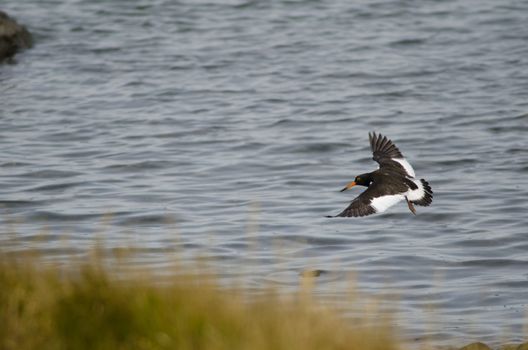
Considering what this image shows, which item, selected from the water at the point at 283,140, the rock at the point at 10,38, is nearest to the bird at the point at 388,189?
the water at the point at 283,140

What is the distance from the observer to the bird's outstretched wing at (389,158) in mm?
11914

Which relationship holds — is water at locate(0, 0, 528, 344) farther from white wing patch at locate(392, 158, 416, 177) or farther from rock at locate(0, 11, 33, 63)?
white wing patch at locate(392, 158, 416, 177)

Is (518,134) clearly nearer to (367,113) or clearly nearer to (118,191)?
(367,113)

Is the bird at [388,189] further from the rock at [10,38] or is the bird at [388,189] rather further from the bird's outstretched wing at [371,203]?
the rock at [10,38]

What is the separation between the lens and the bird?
10.7 m

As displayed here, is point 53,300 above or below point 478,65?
above

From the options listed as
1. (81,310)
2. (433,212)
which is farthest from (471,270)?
(81,310)

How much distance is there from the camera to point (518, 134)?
17.0 metres

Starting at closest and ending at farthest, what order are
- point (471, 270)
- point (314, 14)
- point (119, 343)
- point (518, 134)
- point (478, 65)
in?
point (119, 343) < point (471, 270) < point (518, 134) < point (478, 65) < point (314, 14)

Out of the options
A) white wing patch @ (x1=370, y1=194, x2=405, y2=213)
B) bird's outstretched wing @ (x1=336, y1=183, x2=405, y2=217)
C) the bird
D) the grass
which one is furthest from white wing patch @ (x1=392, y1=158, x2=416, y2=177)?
the grass

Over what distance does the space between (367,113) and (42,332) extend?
44.7 ft

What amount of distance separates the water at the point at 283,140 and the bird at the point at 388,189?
630mm

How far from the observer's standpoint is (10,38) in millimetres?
22422

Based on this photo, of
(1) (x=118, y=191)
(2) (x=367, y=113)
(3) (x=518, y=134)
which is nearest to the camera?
(1) (x=118, y=191)
